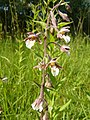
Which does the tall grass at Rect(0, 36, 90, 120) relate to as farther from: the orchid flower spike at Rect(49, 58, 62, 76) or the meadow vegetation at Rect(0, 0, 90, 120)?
the orchid flower spike at Rect(49, 58, 62, 76)

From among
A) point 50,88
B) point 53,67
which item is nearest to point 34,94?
point 50,88

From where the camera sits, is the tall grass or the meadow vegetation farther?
the tall grass

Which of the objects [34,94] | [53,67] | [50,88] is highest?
[53,67]

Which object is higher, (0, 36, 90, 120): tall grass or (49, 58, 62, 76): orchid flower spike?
(49, 58, 62, 76): orchid flower spike

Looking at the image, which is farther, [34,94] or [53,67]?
[34,94]

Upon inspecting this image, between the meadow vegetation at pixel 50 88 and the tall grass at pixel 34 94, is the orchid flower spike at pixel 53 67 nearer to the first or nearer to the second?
the meadow vegetation at pixel 50 88

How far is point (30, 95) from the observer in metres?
3.04

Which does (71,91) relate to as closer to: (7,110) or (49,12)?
(7,110)

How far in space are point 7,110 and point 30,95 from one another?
42cm

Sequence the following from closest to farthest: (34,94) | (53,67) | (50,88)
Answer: (53,67) < (50,88) < (34,94)

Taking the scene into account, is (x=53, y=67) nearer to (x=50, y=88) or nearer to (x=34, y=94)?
(x=50, y=88)

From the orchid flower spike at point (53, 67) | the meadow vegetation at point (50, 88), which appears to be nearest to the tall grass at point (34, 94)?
the meadow vegetation at point (50, 88)

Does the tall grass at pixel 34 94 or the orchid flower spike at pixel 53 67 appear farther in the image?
the tall grass at pixel 34 94

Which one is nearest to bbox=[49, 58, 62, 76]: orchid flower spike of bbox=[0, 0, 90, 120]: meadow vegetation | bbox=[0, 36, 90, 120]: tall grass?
bbox=[0, 0, 90, 120]: meadow vegetation
